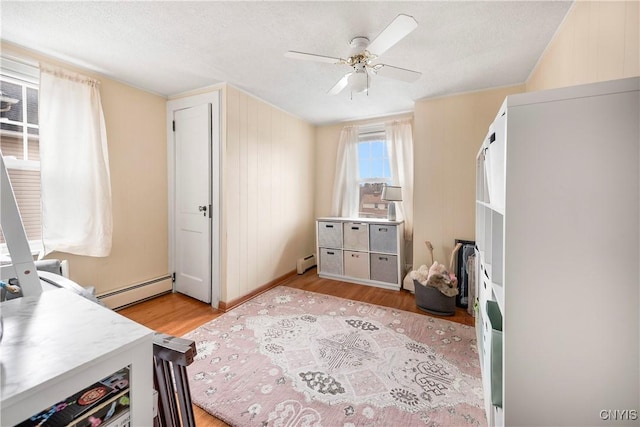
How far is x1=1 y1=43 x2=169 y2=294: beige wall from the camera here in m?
2.52

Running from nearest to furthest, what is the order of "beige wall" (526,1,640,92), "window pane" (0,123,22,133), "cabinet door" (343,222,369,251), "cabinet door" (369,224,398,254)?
"beige wall" (526,1,640,92)
"window pane" (0,123,22,133)
"cabinet door" (369,224,398,254)
"cabinet door" (343,222,369,251)

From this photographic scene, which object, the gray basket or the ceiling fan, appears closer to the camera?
the ceiling fan

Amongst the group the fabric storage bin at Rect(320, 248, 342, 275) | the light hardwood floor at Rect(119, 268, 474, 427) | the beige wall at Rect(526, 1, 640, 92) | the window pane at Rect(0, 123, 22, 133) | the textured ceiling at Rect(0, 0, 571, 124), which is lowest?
the light hardwood floor at Rect(119, 268, 474, 427)

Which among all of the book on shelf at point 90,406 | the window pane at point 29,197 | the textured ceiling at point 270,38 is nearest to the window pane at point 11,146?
the window pane at point 29,197

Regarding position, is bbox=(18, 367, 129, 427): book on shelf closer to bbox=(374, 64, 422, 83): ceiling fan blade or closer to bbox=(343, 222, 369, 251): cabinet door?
bbox=(374, 64, 422, 83): ceiling fan blade

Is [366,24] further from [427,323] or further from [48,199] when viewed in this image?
[48,199]

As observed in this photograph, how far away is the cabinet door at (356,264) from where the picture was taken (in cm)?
352

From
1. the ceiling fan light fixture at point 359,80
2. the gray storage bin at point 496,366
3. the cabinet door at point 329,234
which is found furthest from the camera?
the cabinet door at point 329,234

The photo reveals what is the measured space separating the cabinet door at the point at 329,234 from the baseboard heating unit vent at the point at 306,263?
44cm

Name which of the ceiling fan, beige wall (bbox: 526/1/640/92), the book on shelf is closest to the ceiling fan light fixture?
the ceiling fan

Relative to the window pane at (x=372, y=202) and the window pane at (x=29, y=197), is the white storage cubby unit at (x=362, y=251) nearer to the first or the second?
the window pane at (x=372, y=202)

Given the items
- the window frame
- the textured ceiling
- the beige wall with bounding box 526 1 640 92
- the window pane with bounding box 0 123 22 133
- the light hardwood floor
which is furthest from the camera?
the window frame

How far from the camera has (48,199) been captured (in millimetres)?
2129

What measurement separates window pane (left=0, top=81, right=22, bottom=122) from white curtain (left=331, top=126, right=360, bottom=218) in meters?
3.41
